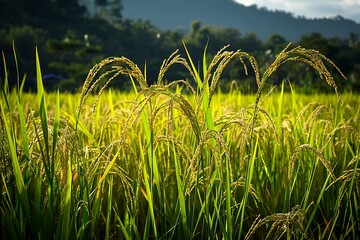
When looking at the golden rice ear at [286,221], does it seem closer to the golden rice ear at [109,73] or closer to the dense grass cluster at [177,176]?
the dense grass cluster at [177,176]

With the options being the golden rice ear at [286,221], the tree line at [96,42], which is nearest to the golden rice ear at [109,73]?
the golden rice ear at [286,221]

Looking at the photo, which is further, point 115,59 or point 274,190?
point 274,190

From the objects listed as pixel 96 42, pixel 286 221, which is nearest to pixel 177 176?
pixel 286 221

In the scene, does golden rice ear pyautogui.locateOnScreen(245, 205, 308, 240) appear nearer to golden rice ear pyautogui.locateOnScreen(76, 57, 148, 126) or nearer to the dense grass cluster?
the dense grass cluster

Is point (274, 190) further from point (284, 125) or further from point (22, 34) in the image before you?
point (22, 34)

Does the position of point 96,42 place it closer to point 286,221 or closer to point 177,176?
point 177,176

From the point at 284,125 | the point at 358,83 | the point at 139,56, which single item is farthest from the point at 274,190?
the point at 139,56

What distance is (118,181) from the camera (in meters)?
1.86

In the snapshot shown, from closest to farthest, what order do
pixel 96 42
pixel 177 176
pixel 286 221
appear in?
pixel 286 221
pixel 177 176
pixel 96 42

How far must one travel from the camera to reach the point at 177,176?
1214 mm

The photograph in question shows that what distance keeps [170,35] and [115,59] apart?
9396 centimetres

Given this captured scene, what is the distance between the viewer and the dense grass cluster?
1.04m

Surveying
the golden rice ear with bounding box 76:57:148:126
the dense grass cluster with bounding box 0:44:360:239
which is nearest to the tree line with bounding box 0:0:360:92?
the dense grass cluster with bounding box 0:44:360:239

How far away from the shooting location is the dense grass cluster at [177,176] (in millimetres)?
1039
